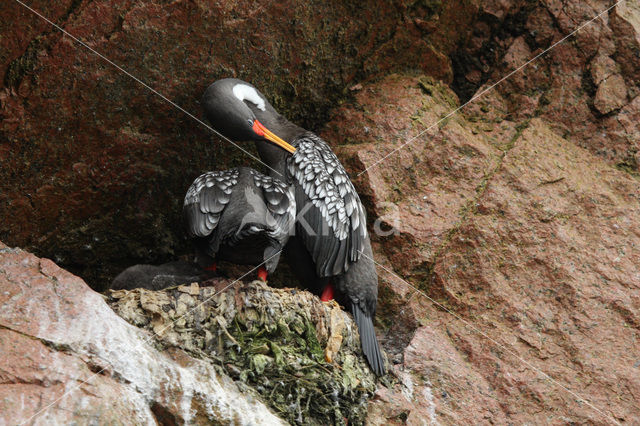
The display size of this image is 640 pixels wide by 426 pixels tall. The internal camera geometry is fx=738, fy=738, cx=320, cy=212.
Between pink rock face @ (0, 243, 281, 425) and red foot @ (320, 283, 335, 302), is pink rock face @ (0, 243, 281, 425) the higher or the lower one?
the lower one

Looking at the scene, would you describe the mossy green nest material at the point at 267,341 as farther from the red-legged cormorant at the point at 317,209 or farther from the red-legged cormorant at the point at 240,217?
the red-legged cormorant at the point at 317,209

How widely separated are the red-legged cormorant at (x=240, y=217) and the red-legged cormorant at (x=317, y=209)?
0.26 m

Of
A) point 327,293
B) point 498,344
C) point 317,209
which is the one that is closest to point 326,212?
point 317,209

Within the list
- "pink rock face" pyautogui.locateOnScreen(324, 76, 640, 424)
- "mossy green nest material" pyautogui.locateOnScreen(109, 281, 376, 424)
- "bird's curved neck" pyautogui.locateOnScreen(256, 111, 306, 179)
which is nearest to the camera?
"mossy green nest material" pyautogui.locateOnScreen(109, 281, 376, 424)

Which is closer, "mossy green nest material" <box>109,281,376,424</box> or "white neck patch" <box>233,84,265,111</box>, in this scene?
"mossy green nest material" <box>109,281,376,424</box>

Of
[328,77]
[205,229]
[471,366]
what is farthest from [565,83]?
[205,229]

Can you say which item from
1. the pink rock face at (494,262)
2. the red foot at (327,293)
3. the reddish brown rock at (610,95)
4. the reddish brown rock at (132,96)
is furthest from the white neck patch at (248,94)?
the reddish brown rock at (610,95)

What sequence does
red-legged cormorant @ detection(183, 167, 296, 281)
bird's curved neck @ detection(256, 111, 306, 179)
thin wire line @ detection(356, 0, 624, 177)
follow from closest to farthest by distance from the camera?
red-legged cormorant @ detection(183, 167, 296, 281) → bird's curved neck @ detection(256, 111, 306, 179) → thin wire line @ detection(356, 0, 624, 177)

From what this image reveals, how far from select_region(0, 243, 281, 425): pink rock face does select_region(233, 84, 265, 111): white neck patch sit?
5.62 feet

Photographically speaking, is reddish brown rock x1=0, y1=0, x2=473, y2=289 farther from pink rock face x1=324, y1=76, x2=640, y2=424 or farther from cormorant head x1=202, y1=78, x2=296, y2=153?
pink rock face x1=324, y1=76, x2=640, y2=424

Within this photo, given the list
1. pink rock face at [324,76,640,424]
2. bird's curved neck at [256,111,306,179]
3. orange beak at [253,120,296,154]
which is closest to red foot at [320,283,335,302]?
pink rock face at [324,76,640,424]

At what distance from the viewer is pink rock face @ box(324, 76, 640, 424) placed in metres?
4.24

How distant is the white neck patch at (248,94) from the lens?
4.60m

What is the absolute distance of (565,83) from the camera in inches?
219
